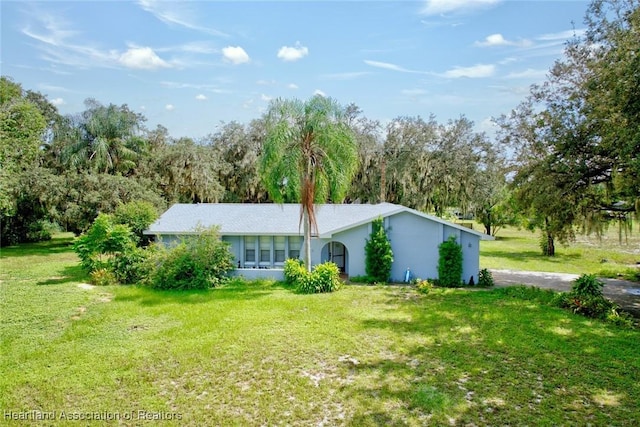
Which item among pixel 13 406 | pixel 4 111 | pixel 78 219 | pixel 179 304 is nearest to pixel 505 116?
pixel 179 304

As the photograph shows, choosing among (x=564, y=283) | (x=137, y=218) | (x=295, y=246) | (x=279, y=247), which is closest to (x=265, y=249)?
(x=279, y=247)

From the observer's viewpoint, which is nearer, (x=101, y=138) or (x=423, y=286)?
(x=423, y=286)

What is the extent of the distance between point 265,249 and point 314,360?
32.5 ft

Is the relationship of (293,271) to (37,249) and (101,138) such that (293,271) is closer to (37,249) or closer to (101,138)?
(101,138)

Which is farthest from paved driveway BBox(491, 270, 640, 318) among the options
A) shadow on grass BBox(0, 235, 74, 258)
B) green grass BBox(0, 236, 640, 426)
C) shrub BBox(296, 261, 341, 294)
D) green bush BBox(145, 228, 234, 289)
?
shadow on grass BBox(0, 235, 74, 258)

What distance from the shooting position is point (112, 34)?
14.4 meters

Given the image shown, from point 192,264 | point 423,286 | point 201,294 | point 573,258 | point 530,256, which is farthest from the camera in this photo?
point 530,256

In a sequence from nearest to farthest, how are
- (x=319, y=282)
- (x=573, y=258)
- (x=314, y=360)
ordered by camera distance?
(x=314, y=360)
(x=319, y=282)
(x=573, y=258)

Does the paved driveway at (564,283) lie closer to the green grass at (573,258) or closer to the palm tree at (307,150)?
the green grass at (573,258)

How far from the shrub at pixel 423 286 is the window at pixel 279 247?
5982 millimetres

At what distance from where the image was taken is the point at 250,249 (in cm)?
1814

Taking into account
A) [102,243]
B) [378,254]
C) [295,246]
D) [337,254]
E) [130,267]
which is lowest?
[130,267]

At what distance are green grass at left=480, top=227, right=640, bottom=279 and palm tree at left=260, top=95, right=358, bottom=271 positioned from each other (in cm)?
1085

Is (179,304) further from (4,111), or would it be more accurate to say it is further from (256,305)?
(4,111)
